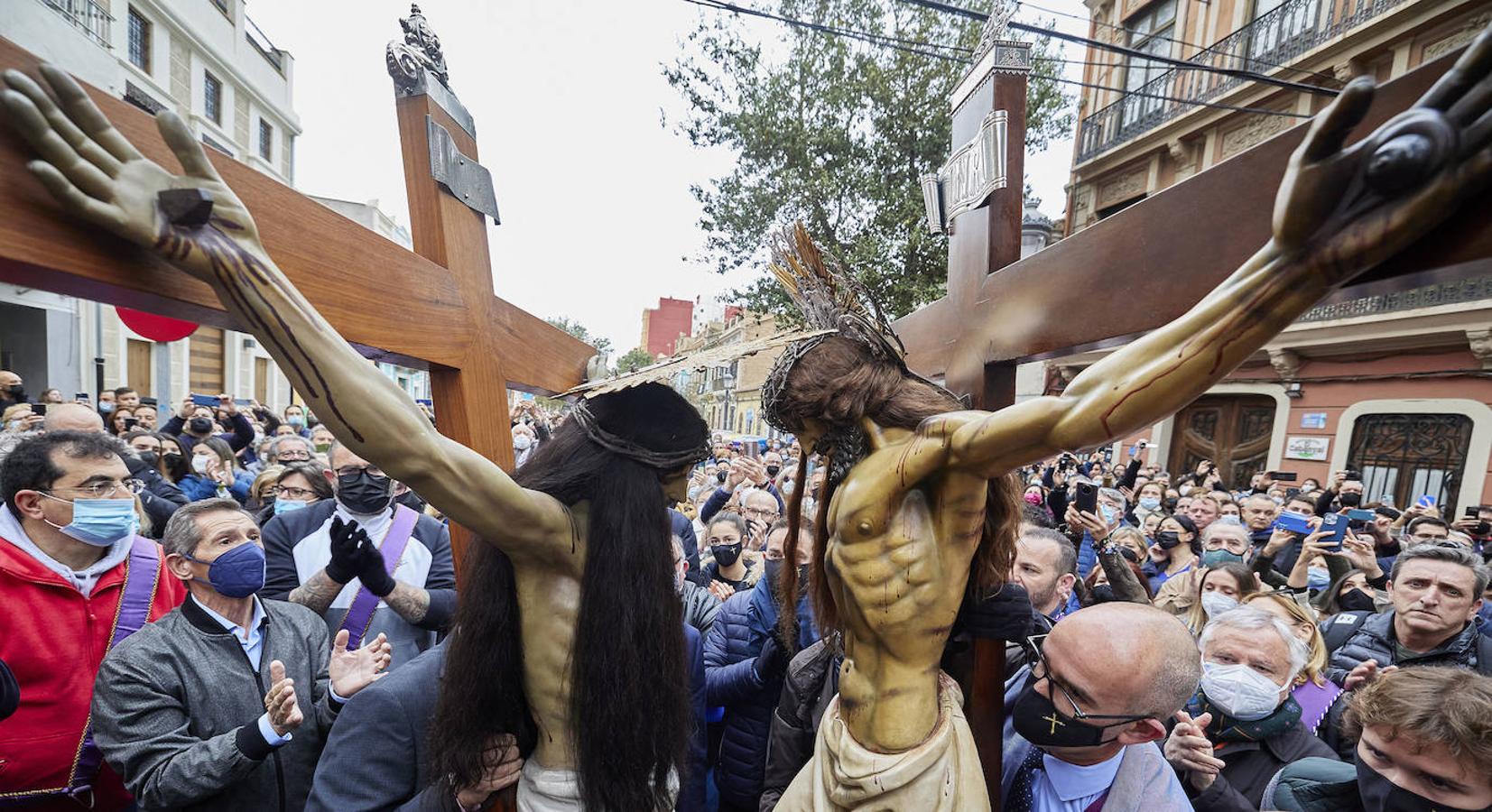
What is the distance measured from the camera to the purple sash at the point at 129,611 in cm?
222

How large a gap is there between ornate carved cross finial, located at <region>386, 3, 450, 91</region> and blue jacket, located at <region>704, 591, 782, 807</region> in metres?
2.23

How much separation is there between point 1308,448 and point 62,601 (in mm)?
15719

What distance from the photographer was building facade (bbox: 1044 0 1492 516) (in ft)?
31.9

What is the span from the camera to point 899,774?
134cm

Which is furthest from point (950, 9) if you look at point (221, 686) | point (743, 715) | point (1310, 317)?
point (1310, 317)

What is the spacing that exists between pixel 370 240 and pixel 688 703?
1.24 meters

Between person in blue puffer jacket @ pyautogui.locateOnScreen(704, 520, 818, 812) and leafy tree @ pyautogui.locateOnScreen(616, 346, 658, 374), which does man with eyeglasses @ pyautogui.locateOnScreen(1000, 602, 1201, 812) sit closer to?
person in blue puffer jacket @ pyautogui.locateOnScreen(704, 520, 818, 812)

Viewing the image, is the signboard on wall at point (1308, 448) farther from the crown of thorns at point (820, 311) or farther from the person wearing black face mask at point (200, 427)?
the person wearing black face mask at point (200, 427)

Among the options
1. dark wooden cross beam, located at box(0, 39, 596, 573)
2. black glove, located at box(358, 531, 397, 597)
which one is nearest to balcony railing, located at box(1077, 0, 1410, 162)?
dark wooden cross beam, located at box(0, 39, 596, 573)

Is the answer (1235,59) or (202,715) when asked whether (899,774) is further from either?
(1235,59)

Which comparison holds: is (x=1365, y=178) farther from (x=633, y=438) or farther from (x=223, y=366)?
(x=223, y=366)

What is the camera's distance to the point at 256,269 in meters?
0.94

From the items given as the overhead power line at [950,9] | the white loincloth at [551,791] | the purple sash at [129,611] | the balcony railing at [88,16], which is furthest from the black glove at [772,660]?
the balcony railing at [88,16]

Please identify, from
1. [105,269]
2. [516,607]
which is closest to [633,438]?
[516,607]
